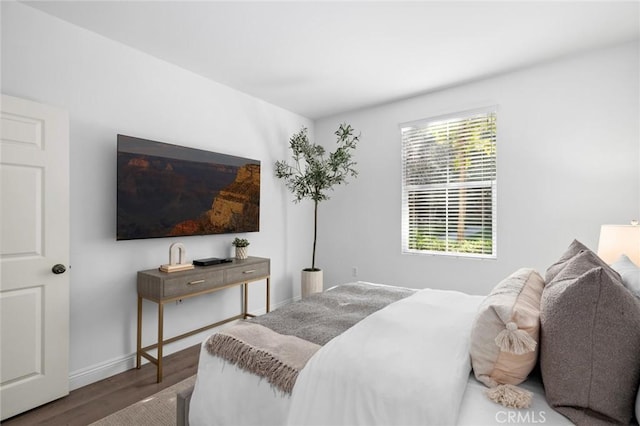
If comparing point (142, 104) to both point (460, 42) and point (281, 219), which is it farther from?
point (460, 42)

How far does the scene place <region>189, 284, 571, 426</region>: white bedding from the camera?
1.06 m

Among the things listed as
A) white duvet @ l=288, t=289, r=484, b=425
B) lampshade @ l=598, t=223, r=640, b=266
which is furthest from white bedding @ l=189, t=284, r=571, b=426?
lampshade @ l=598, t=223, r=640, b=266

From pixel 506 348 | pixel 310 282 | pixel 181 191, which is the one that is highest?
pixel 181 191

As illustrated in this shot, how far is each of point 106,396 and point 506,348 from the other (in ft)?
8.59

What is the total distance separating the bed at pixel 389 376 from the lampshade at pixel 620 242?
1.15 meters

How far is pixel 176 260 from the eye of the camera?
2.80 meters

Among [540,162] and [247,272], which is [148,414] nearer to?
[247,272]

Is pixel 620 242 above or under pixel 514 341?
above

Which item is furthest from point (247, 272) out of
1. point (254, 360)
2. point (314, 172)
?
point (254, 360)

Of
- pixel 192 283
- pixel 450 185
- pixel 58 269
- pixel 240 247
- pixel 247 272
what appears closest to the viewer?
pixel 58 269

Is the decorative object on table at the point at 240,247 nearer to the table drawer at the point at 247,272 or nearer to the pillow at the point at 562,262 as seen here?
the table drawer at the point at 247,272

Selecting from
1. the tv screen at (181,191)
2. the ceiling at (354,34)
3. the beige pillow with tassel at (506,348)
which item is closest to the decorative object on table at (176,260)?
the tv screen at (181,191)

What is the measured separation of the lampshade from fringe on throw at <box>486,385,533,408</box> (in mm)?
1886

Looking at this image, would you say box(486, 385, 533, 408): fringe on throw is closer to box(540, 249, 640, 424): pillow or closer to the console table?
box(540, 249, 640, 424): pillow
